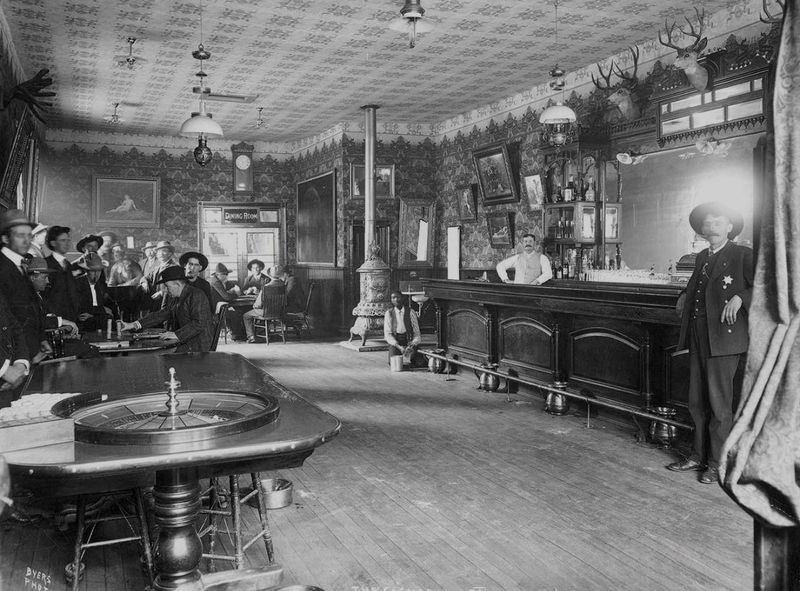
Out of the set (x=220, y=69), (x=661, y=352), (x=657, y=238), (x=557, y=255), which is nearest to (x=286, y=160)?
(x=220, y=69)

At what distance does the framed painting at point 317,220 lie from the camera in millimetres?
13672

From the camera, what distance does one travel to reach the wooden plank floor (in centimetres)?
327

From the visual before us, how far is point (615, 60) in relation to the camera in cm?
884

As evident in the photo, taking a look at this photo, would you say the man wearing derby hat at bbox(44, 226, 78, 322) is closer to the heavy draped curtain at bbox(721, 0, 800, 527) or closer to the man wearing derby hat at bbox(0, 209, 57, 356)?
the man wearing derby hat at bbox(0, 209, 57, 356)

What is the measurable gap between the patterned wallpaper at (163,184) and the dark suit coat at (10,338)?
9861mm

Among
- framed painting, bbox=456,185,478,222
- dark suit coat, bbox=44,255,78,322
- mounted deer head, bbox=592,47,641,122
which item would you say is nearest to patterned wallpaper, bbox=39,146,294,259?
framed painting, bbox=456,185,478,222

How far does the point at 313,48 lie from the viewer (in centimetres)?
864

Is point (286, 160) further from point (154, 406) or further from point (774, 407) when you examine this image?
point (774, 407)

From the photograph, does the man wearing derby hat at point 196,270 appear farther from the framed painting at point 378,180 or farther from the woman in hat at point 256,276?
the woman in hat at point 256,276

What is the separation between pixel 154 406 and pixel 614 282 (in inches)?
249

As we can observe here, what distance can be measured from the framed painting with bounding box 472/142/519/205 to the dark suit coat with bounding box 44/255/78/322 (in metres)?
6.56

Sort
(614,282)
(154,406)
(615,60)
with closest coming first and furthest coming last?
(154,406), (614,282), (615,60)

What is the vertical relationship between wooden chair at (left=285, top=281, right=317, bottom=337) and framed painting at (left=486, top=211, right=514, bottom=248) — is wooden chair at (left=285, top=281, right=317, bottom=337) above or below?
below

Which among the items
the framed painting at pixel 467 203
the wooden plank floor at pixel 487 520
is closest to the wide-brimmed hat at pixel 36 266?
the wooden plank floor at pixel 487 520
